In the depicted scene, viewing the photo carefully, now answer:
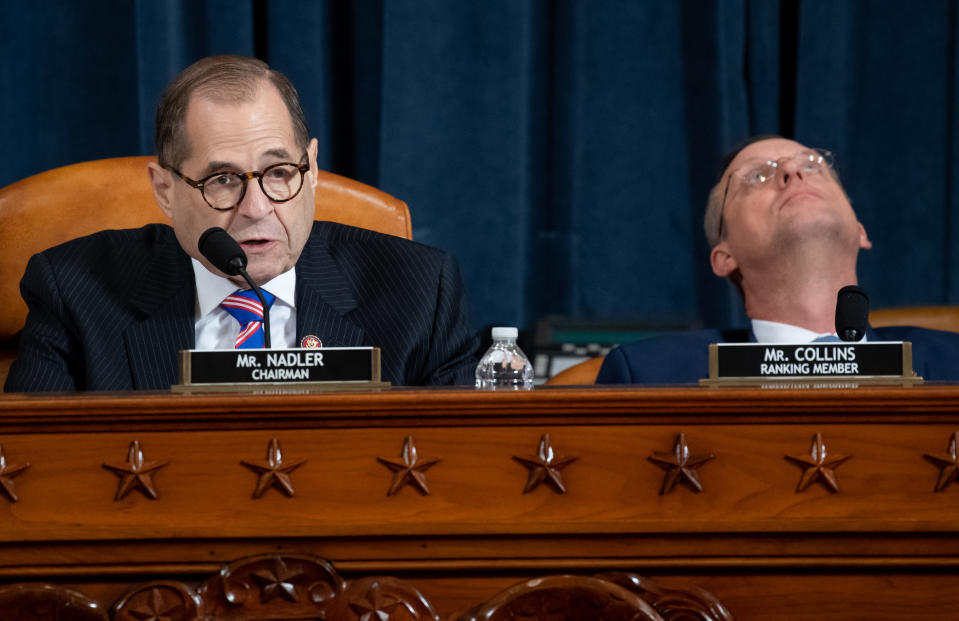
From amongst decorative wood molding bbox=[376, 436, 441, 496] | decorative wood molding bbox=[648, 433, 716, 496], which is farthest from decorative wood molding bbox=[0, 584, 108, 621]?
decorative wood molding bbox=[648, 433, 716, 496]

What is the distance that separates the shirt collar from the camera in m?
1.46

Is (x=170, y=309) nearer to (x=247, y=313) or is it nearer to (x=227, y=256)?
(x=247, y=313)

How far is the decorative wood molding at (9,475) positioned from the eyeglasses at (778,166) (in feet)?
4.03

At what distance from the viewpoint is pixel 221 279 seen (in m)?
1.47

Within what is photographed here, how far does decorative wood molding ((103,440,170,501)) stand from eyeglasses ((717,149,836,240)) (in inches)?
45.2

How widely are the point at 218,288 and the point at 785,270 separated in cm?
87

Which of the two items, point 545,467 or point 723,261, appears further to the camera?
point 723,261

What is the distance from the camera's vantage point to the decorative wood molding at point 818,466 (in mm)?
914

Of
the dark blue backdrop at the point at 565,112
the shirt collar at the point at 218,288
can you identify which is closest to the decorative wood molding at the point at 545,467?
the shirt collar at the point at 218,288

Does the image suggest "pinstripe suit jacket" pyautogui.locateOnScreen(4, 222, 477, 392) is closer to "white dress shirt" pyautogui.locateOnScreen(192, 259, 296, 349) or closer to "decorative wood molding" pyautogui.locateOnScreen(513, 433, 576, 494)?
"white dress shirt" pyautogui.locateOnScreen(192, 259, 296, 349)

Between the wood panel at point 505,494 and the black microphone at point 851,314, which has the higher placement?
the black microphone at point 851,314

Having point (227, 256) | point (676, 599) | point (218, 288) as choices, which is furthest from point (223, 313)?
point (676, 599)

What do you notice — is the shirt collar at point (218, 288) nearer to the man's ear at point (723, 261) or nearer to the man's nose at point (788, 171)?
the man's ear at point (723, 261)

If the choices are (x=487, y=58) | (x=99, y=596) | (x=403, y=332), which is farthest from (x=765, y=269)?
(x=99, y=596)
